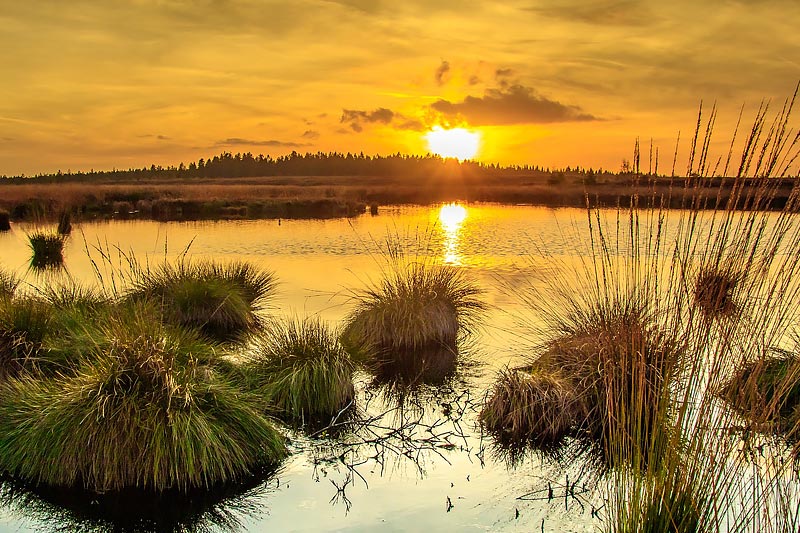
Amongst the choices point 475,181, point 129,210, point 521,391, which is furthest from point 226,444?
point 475,181

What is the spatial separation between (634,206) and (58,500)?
16.6ft

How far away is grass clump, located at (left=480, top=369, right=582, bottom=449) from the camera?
734 cm

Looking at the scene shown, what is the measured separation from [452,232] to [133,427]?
987 inches

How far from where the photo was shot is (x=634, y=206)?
4.21 metres

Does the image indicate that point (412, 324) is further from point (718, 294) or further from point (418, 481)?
point (718, 294)

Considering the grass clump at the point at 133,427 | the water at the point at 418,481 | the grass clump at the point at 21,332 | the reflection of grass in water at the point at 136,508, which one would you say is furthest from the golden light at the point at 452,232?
the reflection of grass in water at the point at 136,508

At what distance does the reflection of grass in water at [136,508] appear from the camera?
18.3 ft

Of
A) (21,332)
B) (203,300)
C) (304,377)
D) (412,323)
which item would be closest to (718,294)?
(304,377)

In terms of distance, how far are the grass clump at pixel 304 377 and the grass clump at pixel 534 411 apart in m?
1.70

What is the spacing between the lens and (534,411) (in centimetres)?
751

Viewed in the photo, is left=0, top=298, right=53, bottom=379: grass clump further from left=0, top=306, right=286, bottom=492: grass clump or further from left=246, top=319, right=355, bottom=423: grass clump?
left=246, top=319, right=355, bottom=423: grass clump

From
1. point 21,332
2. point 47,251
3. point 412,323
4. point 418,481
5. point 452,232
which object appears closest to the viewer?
point 418,481

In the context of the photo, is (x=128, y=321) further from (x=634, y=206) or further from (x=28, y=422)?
(x=634, y=206)

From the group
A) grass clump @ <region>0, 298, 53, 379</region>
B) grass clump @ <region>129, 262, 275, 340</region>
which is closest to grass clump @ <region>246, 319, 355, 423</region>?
grass clump @ <region>0, 298, 53, 379</region>
